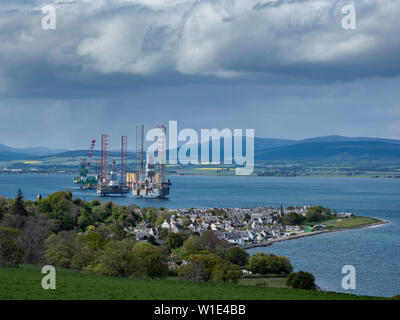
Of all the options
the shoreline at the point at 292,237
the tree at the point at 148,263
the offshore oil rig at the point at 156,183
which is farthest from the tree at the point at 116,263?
the offshore oil rig at the point at 156,183

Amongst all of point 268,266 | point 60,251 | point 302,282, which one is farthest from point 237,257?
point 60,251

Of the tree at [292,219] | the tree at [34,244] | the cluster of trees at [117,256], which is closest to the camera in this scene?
the cluster of trees at [117,256]

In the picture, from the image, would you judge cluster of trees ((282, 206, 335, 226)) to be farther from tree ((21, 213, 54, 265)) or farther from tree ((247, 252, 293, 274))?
tree ((21, 213, 54, 265))

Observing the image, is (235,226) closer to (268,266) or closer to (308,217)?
(308,217)

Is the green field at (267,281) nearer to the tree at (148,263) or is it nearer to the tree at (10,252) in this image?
the tree at (148,263)

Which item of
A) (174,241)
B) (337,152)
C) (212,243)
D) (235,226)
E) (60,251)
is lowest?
(235,226)

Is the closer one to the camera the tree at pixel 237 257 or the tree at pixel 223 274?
the tree at pixel 223 274
